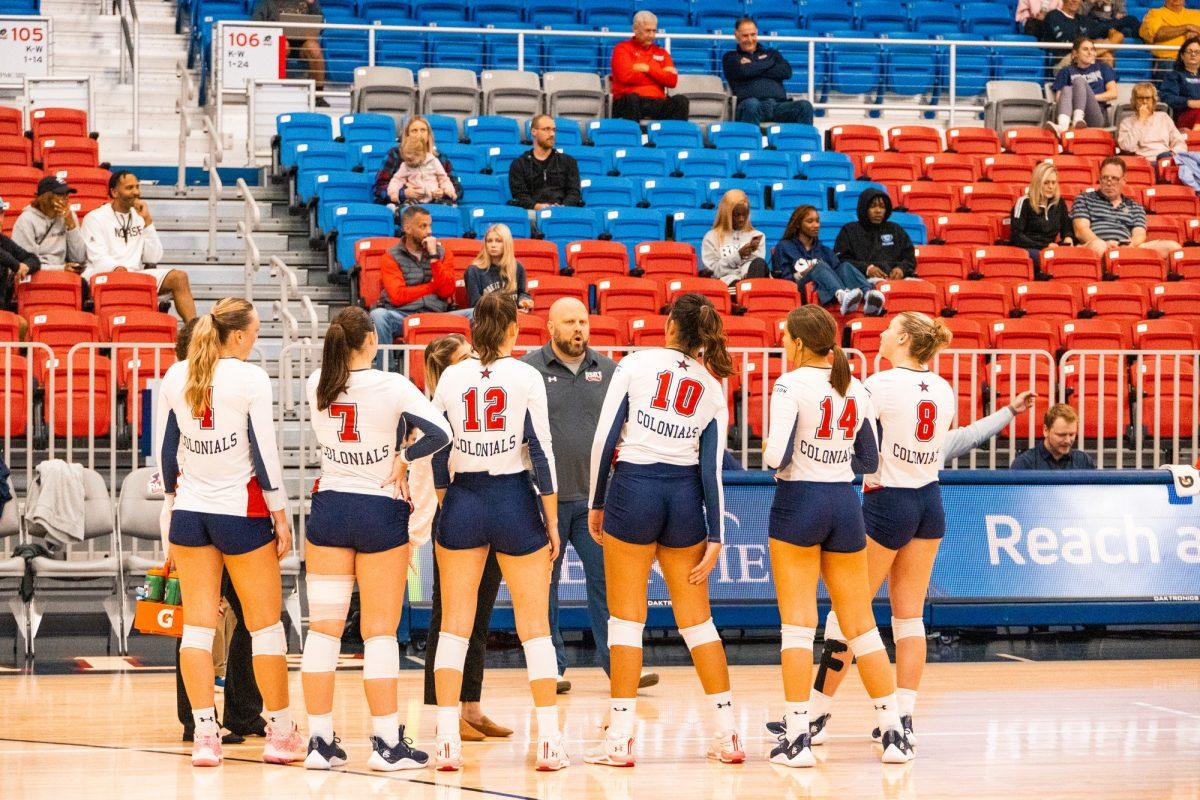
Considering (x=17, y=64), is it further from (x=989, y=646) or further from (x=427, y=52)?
(x=989, y=646)

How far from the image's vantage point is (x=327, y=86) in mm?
17172

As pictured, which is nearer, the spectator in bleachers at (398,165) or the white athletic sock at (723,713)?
the white athletic sock at (723,713)

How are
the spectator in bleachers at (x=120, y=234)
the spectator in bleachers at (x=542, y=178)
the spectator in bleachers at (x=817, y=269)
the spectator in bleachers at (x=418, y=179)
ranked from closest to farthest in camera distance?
the spectator in bleachers at (x=120, y=234)
the spectator in bleachers at (x=817, y=269)
the spectator in bleachers at (x=418, y=179)
the spectator in bleachers at (x=542, y=178)

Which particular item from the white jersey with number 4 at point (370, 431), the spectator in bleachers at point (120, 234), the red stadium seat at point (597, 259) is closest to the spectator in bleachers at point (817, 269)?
the red stadium seat at point (597, 259)

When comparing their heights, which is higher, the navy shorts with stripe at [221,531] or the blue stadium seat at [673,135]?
the blue stadium seat at [673,135]

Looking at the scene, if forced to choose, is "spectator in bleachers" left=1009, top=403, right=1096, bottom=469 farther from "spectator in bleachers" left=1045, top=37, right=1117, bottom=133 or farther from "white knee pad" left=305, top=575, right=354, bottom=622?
"spectator in bleachers" left=1045, top=37, right=1117, bottom=133

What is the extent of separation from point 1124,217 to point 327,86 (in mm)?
8063

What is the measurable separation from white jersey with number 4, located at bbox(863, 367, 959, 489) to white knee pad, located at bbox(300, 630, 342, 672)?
2.33 meters

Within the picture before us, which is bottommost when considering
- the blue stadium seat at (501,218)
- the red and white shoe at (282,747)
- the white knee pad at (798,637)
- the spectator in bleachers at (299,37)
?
the red and white shoe at (282,747)

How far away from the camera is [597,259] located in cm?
1310

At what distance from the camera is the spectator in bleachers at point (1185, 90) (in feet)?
57.6

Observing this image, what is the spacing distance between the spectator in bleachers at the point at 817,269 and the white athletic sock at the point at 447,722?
23.2 feet

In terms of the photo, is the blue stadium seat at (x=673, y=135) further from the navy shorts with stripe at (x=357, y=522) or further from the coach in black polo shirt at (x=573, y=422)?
the navy shorts with stripe at (x=357, y=522)

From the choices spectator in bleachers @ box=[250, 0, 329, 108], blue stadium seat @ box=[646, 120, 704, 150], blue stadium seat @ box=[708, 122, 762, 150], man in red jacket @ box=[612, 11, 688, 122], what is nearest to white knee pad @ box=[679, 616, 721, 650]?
blue stadium seat @ box=[646, 120, 704, 150]
